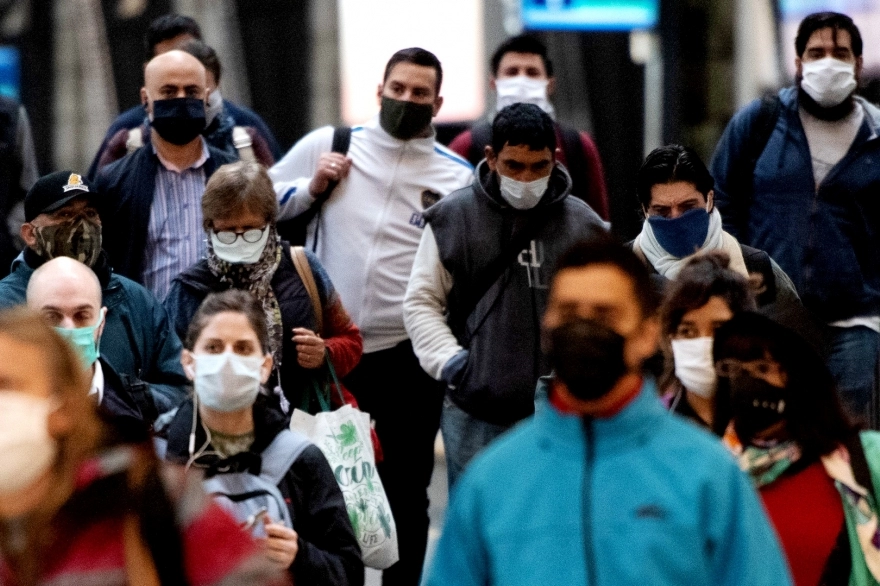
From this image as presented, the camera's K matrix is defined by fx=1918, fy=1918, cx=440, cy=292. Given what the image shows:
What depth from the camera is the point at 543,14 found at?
12078 mm

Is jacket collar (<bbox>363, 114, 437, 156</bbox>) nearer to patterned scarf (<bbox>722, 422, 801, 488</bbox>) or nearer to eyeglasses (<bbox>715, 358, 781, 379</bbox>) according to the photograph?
eyeglasses (<bbox>715, 358, 781, 379</bbox>)

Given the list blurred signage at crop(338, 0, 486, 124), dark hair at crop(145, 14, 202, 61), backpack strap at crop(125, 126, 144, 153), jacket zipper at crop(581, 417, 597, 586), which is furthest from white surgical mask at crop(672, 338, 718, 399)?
blurred signage at crop(338, 0, 486, 124)

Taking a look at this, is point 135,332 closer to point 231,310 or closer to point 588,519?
point 231,310

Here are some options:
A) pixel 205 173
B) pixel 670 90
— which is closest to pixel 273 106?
pixel 670 90

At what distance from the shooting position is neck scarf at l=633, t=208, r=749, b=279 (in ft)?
20.2

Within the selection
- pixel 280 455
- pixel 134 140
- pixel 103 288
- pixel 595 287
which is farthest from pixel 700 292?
pixel 134 140

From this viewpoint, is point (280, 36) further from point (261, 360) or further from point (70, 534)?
point (70, 534)

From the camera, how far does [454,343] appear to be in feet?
21.0

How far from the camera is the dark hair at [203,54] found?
8016mm

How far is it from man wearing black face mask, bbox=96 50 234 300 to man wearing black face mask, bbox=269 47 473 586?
0.37m

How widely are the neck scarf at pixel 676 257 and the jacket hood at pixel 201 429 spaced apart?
1.50 m

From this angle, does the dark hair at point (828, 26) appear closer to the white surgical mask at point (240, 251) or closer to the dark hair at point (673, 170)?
the dark hair at point (673, 170)

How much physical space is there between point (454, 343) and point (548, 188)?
614mm

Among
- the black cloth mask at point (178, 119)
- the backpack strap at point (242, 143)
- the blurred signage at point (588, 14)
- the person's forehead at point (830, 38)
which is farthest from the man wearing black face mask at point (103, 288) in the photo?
the blurred signage at point (588, 14)
